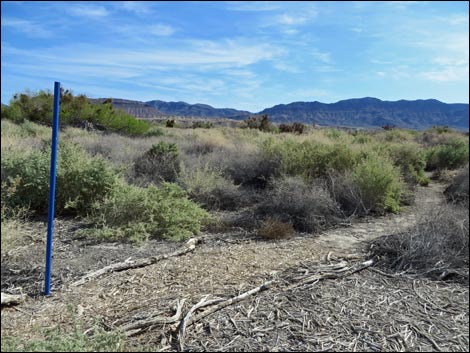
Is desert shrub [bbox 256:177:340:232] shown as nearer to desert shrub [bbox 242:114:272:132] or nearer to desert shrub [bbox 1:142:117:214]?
desert shrub [bbox 1:142:117:214]

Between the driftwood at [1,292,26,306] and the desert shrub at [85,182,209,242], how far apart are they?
221 cm

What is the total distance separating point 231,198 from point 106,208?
9.95ft

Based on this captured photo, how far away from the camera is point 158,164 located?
1165 centimetres

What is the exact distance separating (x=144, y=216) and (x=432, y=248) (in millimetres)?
4023

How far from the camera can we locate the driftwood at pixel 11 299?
13.1ft

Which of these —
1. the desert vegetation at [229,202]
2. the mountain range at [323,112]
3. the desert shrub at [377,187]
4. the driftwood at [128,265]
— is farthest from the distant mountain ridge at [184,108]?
the driftwood at [128,265]

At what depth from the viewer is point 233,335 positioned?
12.1 ft

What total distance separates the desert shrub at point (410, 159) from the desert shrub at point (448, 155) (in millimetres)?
761

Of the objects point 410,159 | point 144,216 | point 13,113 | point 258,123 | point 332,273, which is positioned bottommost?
point 332,273

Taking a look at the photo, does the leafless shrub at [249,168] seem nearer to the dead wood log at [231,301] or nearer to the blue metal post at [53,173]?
the dead wood log at [231,301]

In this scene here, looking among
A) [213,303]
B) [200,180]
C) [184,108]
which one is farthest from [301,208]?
[184,108]

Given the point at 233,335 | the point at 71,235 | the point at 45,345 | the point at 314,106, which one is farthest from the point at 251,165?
the point at 314,106

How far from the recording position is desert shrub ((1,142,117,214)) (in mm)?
7551

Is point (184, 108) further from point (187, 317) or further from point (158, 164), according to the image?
point (187, 317)
